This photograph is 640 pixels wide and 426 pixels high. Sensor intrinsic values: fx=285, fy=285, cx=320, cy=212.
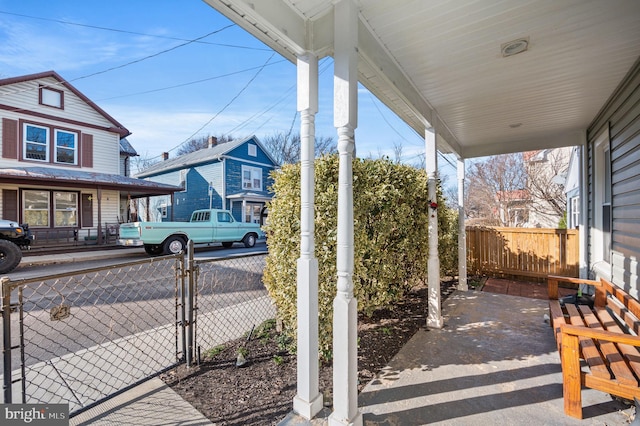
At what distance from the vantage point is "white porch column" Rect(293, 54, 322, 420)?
75.6 inches

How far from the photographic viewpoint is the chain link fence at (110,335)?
6.15ft

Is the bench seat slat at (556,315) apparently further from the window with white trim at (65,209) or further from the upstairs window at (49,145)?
the upstairs window at (49,145)

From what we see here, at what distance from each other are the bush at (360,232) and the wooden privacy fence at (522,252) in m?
3.06

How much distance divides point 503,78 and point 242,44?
3.87 meters

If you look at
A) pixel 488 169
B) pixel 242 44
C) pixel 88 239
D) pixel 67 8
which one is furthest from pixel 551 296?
pixel 88 239

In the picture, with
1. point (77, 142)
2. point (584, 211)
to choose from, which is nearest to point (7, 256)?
point (77, 142)

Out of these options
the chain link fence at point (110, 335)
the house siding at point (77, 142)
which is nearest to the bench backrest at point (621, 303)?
the chain link fence at point (110, 335)

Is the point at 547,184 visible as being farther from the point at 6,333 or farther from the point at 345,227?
the point at 6,333

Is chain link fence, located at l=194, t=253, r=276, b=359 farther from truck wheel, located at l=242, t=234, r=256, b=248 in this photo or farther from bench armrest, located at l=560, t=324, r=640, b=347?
truck wheel, located at l=242, t=234, r=256, b=248

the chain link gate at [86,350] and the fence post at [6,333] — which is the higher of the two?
the fence post at [6,333]

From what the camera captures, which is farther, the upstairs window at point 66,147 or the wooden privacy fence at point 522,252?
the upstairs window at point 66,147

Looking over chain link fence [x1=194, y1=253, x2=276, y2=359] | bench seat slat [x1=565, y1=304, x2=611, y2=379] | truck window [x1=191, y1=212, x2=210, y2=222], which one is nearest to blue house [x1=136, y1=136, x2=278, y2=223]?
truck window [x1=191, y1=212, x2=210, y2=222]

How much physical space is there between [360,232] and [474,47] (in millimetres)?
1839

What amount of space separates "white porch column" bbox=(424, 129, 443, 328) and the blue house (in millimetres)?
11385
